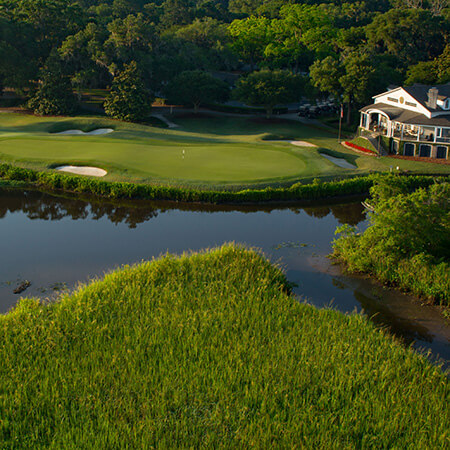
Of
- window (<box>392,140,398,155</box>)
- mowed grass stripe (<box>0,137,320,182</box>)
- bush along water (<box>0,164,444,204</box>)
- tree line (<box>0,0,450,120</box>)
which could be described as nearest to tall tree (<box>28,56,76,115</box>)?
tree line (<box>0,0,450,120</box>)

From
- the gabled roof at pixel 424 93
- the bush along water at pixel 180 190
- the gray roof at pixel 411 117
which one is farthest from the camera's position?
the gabled roof at pixel 424 93

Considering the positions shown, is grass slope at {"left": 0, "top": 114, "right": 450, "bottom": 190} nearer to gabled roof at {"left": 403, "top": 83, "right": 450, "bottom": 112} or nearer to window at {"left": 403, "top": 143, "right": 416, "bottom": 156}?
window at {"left": 403, "top": 143, "right": 416, "bottom": 156}

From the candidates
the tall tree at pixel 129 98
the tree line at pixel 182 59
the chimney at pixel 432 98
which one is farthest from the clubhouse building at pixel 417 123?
the tall tree at pixel 129 98

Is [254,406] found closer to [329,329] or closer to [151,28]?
[329,329]

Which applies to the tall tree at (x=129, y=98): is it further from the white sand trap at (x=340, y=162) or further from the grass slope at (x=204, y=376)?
the grass slope at (x=204, y=376)

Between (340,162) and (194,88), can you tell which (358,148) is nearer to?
(340,162)

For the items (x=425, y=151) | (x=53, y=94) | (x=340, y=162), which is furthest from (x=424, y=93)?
(x=53, y=94)
